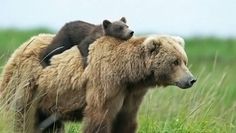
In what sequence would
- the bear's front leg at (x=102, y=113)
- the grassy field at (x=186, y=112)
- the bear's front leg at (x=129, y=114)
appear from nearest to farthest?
the bear's front leg at (x=102, y=113), the bear's front leg at (x=129, y=114), the grassy field at (x=186, y=112)

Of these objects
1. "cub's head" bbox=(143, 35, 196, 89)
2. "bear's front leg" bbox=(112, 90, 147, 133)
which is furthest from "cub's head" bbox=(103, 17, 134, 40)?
"bear's front leg" bbox=(112, 90, 147, 133)

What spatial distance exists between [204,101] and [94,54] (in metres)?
1.77

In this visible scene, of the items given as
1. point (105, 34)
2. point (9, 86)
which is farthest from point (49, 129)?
point (105, 34)

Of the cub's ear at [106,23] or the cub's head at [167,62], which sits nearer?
the cub's head at [167,62]

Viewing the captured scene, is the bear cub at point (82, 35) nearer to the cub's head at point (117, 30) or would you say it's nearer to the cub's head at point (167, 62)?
the cub's head at point (117, 30)

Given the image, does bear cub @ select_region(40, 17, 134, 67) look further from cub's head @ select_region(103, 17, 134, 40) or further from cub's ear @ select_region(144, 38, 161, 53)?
cub's ear @ select_region(144, 38, 161, 53)

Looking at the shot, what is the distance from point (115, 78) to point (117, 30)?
0.51 m

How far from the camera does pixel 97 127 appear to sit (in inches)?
365

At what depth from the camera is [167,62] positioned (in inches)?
366

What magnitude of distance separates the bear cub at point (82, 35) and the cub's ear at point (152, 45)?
25cm

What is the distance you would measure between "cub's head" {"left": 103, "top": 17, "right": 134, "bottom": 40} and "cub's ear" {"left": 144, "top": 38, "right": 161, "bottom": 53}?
9.5 inches

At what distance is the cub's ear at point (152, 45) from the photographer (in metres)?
9.32

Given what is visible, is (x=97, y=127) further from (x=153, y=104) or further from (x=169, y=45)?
(x=153, y=104)

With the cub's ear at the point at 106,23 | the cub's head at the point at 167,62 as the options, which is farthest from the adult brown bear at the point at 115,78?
the cub's ear at the point at 106,23
